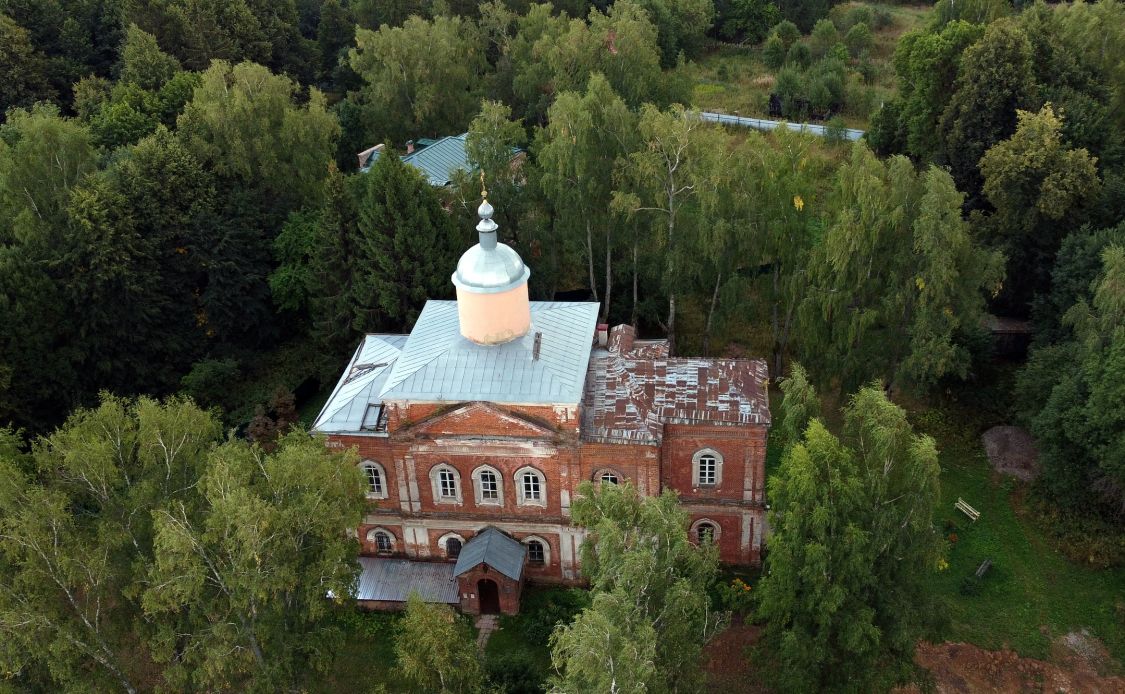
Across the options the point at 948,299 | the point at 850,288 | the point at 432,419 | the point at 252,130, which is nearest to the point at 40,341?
the point at 252,130

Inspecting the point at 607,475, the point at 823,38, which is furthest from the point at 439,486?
the point at 823,38

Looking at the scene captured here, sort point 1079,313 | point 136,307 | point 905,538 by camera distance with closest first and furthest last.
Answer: point 905,538 < point 1079,313 < point 136,307

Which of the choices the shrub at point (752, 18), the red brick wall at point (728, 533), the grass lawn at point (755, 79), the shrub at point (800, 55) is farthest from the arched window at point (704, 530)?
the shrub at point (752, 18)

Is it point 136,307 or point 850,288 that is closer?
point 850,288

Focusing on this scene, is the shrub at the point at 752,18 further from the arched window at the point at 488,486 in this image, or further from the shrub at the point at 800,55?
the arched window at the point at 488,486

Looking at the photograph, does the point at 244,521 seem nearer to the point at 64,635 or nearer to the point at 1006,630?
the point at 64,635

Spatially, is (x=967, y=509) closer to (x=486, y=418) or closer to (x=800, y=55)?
(x=486, y=418)
